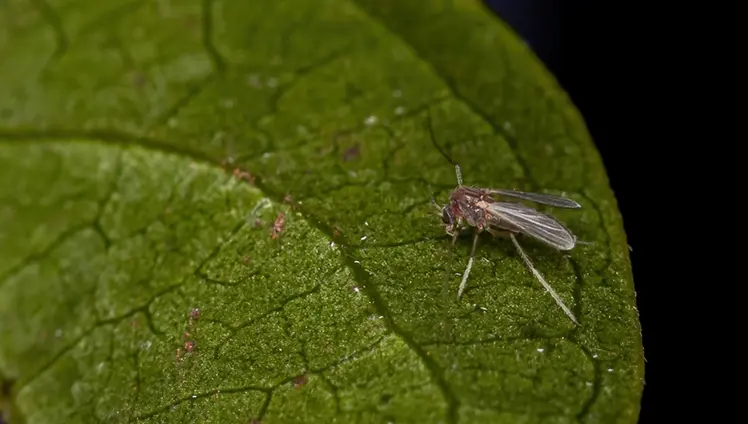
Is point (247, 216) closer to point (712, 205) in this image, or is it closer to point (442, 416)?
point (442, 416)

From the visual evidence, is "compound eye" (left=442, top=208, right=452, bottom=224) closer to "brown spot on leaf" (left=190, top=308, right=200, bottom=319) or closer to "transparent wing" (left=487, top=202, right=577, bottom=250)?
"transparent wing" (left=487, top=202, right=577, bottom=250)

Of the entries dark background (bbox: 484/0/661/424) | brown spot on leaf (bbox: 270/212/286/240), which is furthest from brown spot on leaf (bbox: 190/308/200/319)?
dark background (bbox: 484/0/661/424)

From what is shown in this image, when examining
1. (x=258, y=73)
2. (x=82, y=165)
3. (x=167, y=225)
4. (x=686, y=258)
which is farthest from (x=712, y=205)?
(x=82, y=165)

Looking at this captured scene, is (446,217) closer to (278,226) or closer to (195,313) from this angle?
(278,226)

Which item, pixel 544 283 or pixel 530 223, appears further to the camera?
pixel 530 223

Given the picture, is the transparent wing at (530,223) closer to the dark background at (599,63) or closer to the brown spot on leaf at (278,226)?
the brown spot on leaf at (278,226)

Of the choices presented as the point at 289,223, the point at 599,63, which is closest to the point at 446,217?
the point at 289,223
